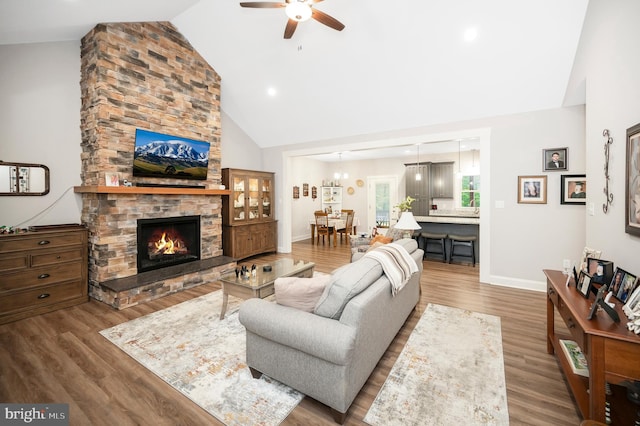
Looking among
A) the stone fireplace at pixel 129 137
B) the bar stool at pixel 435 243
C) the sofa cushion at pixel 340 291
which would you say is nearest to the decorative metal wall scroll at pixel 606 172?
the sofa cushion at pixel 340 291

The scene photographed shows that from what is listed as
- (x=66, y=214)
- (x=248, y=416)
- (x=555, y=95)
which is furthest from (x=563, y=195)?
(x=66, y=214)

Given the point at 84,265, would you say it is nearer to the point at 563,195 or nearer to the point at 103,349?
the point at 103,349

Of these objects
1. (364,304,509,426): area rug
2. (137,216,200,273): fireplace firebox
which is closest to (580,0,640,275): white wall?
(364,304,509,426): area rug

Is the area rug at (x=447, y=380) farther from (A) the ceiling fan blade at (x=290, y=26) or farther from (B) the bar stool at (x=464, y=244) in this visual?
(A) the ceiling fan blade at (x=290, y=26)

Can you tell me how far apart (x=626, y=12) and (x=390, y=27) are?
2279 millimetres

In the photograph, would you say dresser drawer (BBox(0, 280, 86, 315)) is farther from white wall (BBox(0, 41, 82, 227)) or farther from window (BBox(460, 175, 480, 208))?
window (BBox(460, 175, 480, 208))

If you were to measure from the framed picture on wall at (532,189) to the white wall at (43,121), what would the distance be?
647cm

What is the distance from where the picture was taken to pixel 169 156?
4418mm

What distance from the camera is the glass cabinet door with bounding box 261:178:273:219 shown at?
6621 mm

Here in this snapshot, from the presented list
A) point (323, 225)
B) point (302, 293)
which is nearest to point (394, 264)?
point (302, 293)

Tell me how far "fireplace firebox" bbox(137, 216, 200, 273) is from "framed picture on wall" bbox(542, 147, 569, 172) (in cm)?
553

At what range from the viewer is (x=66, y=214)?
3889 mm

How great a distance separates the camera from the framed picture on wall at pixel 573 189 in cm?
375

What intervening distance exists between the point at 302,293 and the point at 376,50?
361cm
